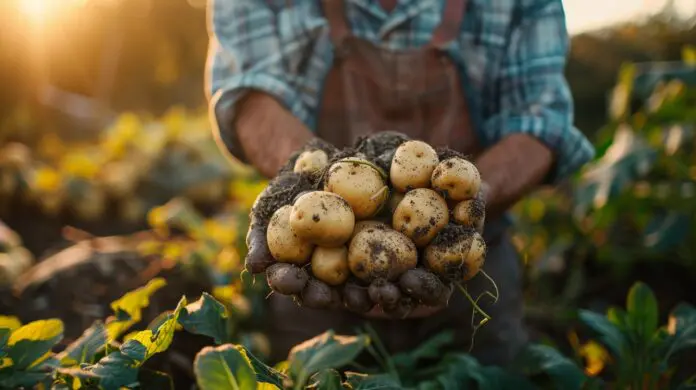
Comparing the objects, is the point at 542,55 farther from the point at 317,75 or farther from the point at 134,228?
the point at 134,228

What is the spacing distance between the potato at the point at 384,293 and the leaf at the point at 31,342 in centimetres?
69

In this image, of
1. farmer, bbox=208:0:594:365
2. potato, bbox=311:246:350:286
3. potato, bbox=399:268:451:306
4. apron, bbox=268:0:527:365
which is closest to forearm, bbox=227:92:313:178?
farmer, bbox=208:0:594:365

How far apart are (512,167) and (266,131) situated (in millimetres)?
686

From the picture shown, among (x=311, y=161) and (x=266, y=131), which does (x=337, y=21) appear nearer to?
(x=266, y=131)

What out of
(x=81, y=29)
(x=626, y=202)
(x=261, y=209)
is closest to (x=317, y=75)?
(x=261, y=209)

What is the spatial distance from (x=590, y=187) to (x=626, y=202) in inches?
10.9

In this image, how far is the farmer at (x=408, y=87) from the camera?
1.81 m

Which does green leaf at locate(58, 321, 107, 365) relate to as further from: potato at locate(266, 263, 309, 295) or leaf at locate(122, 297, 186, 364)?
potato at locate(266, 263, 309, 295)

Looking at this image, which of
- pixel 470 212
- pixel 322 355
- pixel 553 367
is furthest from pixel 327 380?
pixel 553 367

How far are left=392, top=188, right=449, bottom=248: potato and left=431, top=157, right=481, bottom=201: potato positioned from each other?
0.08ft

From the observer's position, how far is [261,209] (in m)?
1.27

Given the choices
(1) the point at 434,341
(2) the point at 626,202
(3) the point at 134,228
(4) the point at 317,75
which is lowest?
(3) the point at 134,228

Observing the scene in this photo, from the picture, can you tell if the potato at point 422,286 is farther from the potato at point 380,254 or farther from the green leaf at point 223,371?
the green leaf at point 223,371

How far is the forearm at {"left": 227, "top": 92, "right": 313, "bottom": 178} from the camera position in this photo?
1.73 m
